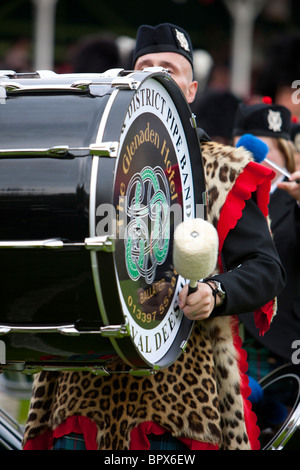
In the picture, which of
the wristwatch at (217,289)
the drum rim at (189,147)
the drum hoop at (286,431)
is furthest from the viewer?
the drum hoop at (286,431)

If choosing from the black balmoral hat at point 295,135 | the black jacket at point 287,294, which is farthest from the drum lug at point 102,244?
the black balmoral hat at point 295,135

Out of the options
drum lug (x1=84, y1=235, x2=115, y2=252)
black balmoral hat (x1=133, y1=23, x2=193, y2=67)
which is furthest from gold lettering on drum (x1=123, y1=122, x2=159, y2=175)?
black balmoral hat (x1=133, y1=23, x2=193, y2=67)

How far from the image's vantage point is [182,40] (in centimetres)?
335

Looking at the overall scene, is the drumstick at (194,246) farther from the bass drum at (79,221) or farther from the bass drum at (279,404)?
the bass drum at (279,404)

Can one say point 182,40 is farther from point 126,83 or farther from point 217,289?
point 217,289

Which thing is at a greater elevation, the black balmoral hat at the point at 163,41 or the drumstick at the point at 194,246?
the black balmoral hat at the point at 163,41

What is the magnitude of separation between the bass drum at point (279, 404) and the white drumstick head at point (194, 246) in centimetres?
165

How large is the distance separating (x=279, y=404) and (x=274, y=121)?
1.53 metres

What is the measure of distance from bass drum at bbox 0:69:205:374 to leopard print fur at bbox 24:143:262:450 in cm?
24

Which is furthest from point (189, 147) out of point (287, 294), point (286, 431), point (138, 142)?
point (287, 294)

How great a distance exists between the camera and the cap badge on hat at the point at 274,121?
4609 mm
